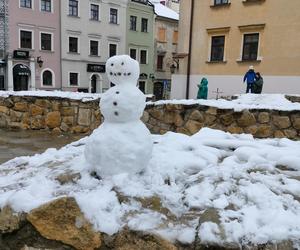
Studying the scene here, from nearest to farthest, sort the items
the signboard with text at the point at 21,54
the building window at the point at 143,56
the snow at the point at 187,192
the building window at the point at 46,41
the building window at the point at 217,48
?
the snow at the point at 187,192 < the building window at the point at 217,48 < the signboard with text at the point at 21,54 < the building window at the point at 46,41 < the building window at the point at 143,56

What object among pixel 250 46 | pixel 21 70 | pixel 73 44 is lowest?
pixel 21 70

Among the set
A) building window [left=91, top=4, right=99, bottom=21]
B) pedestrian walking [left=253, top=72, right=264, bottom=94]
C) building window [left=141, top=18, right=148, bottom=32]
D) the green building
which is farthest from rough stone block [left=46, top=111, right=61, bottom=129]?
building window [left=141, top=18, right=148, bottom=32]

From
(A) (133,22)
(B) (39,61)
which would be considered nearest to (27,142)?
(B) (39,61)

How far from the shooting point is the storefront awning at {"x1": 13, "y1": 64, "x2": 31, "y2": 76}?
2320 centimetres

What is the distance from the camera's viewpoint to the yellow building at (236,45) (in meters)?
14.6

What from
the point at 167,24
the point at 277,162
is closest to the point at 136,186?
the point at 277,162

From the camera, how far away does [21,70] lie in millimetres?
23344

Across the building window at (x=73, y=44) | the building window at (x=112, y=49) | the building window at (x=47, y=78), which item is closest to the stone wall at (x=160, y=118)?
the building window at (x=47, y=78)

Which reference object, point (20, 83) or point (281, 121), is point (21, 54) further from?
point (281, 121)

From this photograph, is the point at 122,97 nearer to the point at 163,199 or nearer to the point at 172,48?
the point at 163,199

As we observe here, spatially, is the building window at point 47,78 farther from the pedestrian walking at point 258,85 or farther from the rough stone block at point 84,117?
the rough stone block at point 84,117

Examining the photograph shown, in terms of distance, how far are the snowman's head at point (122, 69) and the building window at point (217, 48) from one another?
48.4ft

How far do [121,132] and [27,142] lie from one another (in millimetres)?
5303

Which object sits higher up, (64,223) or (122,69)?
(122,69)
